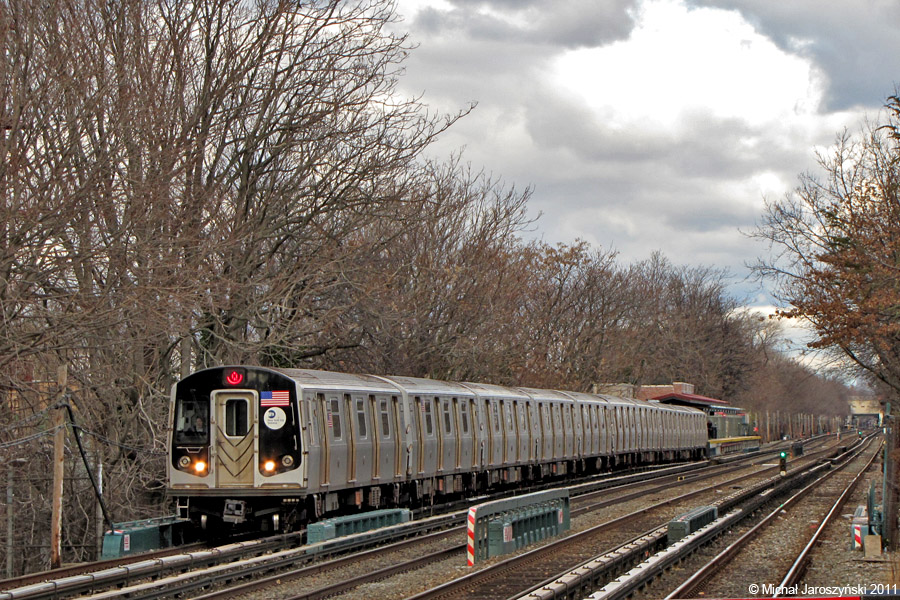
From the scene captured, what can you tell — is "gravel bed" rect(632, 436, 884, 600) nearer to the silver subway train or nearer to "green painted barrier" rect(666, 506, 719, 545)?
"green painted barrier" rect(666, 506, 719, 545)

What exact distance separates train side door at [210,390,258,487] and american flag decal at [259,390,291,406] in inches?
8.0

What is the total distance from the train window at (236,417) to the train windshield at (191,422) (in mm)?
340

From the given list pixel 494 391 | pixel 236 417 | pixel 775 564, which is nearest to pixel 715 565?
pixel 775 564

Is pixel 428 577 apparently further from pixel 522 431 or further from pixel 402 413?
pixel 522 431

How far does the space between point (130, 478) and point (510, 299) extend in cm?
1866

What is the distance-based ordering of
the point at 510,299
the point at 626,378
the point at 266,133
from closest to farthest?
the point at 266,133 → the point at 510,299 → the point at 626,378

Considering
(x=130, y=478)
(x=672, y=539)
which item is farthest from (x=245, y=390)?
(x=672, y=539)

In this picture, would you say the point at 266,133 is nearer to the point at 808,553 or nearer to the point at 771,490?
the point at 808,553

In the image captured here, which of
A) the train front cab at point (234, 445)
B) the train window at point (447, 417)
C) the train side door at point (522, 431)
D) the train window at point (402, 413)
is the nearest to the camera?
the train front cab at point (234, 445)

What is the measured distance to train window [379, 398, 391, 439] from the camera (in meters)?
20.1

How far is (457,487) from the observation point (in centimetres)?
2438

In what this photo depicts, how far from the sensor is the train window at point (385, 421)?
2009 centimetres

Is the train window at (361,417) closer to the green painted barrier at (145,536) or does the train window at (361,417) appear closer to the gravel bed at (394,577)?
the gravel bed at (394,577)

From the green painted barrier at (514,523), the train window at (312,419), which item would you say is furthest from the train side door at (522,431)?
the train window at (312,419)
